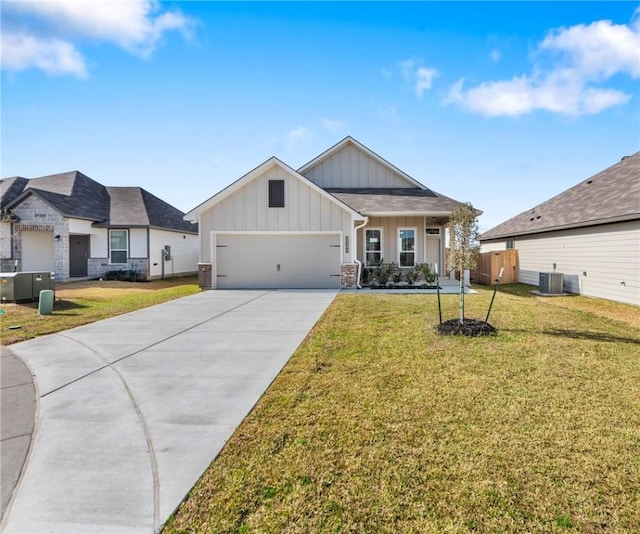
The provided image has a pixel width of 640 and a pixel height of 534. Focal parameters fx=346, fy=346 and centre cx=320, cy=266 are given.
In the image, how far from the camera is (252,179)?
1405 centimetres

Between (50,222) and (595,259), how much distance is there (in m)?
23.9

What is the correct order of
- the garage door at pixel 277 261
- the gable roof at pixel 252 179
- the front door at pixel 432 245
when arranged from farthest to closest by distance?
the front door at pixel 432 245, the garage door at pixel 277 261, the gable roof at pixel 252 179

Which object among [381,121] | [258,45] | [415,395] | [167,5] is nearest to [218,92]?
[258,45]

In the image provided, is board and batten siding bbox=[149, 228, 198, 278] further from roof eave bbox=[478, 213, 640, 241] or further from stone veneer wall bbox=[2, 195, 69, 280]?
roof eave bbox=[478, 213, 640, 241]

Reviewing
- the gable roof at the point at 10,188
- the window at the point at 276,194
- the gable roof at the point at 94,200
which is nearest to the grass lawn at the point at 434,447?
the window at the point at 276,194

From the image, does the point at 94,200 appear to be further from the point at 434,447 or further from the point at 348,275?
the point at 434,447

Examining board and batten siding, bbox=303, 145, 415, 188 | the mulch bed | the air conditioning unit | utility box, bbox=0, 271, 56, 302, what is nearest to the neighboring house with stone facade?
utility box, bbox=0, 271, 56, 302

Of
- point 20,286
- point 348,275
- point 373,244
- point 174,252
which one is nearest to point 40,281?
point 20,286

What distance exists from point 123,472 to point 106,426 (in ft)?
2.92

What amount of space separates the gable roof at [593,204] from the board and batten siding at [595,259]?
1.19 ft

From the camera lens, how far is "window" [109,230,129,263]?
1902 cm

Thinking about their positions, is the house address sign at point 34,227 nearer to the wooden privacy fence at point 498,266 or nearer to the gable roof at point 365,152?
the gable roof at point 365,152

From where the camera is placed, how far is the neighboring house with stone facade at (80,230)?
17.6 metres

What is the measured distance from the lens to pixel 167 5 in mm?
8500
